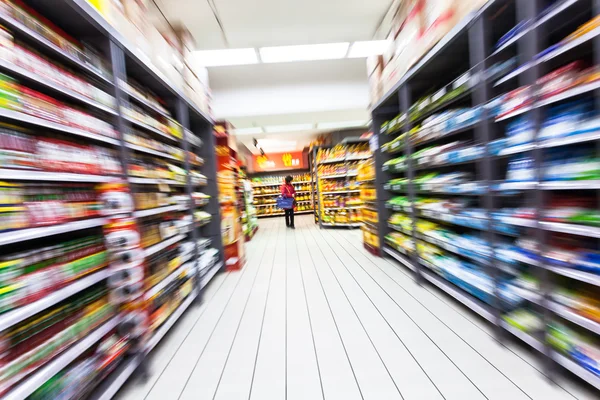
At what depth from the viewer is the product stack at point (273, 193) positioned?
39.8 ft

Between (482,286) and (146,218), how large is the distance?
264cm

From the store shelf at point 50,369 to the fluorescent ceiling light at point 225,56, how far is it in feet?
13.3

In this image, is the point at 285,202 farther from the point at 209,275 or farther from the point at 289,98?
the point at 209,275

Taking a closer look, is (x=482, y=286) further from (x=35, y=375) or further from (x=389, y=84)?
(x=35, y=375)

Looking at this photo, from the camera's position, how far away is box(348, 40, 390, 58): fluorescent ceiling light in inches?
173

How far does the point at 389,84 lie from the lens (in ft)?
10.1

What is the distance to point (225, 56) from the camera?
4359mm


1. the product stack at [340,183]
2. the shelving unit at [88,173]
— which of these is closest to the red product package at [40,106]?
the shelving unit at [88,173]

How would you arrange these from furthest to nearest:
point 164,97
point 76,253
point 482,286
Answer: point 164,97, point 482,286, point 76,253

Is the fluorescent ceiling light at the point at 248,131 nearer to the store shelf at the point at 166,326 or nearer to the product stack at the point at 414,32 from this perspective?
the product stack at the point at 414,32

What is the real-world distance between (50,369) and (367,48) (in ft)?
17.7

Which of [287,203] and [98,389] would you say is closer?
[98,389]

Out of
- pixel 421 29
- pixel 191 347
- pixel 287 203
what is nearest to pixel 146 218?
pixel 191 347

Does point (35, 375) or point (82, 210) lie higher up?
point (82, 210)
